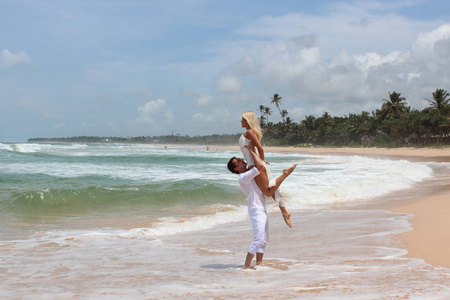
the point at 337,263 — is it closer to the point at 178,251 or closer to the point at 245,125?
the point at 245,125

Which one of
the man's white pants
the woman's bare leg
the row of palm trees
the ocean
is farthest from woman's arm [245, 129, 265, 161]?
the row of palm trees

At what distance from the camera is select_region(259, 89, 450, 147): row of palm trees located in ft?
190

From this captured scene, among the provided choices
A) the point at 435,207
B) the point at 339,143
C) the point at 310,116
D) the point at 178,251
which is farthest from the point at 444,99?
the point at 178,251

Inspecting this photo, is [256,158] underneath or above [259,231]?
above

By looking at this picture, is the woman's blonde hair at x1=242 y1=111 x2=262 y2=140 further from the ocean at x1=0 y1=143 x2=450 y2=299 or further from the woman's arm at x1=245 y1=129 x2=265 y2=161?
the ocean at x1=0 y1=143 x2=450 y2=299

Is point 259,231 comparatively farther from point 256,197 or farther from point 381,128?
point 381,128

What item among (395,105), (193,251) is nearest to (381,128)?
(395,105)

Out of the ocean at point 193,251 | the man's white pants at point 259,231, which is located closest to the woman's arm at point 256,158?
the man's white pants at point 259,231

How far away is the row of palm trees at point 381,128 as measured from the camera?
190 ft

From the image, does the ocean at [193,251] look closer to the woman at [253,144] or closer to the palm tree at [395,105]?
the woman at [253,144]

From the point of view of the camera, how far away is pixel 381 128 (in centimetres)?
6912

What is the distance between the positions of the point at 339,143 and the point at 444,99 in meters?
25.7

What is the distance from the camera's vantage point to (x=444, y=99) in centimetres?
5834

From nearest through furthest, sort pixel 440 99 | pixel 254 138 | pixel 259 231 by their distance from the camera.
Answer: pixel 254 138, pixel 259 231, pixel 440 99
